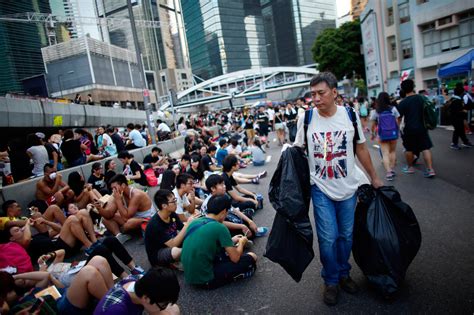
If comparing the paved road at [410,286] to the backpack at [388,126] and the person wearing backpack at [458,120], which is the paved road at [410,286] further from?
the person wearing backpack at [458,120]

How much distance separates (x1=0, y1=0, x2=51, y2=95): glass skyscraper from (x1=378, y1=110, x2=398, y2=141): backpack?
115 feet

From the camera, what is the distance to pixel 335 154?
2.51m

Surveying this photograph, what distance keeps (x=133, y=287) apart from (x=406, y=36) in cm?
3148

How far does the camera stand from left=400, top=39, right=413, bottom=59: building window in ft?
86.0

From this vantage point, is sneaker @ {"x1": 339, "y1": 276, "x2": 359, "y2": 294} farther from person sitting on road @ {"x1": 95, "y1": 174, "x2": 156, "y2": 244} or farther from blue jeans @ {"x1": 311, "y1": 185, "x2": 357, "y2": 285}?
person sitting on road @ {"x1": 95, "y1": 174, "x2": 156, "y2": 244}

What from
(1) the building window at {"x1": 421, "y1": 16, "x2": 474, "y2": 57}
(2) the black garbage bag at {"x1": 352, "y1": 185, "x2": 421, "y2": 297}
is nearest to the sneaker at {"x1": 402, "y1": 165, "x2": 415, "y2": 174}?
(2) the black garbage bag at {"x1": 352, "y1": 185, "x2": 421, "y2": 297}

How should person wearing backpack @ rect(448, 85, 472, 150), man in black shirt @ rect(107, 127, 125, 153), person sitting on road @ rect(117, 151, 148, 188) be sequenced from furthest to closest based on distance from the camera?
1. man in black shirt @ rect(107, 127, 125, 153)
2. person wearing backpack @ rect(448, 85, 472, 150)
3. person sitting on road @ rect(117, 151, 148, 188)

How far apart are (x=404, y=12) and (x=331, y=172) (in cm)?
3021

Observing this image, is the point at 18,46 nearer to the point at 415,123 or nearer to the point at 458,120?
the point at 415,123

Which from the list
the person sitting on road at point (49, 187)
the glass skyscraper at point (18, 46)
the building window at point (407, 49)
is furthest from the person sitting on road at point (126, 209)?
the glass skyscraper at point (18, 46)

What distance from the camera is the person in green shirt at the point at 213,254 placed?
294 centimetres

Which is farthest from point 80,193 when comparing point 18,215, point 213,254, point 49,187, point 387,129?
point 387,129

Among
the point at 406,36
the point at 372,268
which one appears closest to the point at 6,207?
the point at 372,268

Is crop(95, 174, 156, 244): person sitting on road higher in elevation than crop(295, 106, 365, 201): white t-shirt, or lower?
lower
